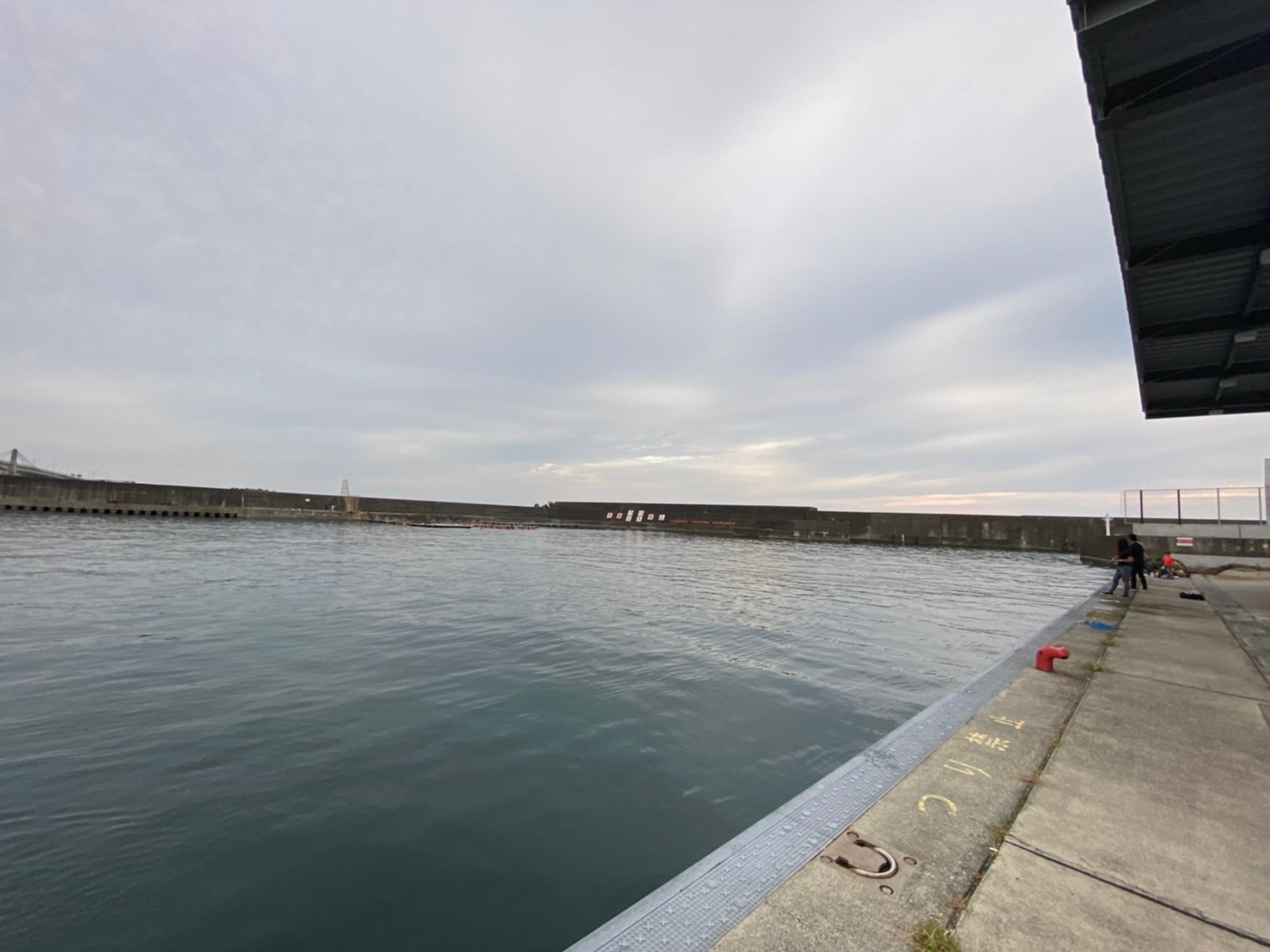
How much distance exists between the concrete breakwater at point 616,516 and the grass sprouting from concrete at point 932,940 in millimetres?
34848

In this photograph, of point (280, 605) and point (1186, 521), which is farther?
point (1186, 521)

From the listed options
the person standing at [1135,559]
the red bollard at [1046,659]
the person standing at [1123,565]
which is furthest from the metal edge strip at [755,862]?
the person standing at [1123,565]

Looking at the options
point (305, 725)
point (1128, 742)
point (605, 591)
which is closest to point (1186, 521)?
point (605, 591)

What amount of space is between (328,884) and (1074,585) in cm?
2229

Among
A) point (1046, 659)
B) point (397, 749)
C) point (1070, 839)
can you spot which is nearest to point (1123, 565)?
point (1046, 659)

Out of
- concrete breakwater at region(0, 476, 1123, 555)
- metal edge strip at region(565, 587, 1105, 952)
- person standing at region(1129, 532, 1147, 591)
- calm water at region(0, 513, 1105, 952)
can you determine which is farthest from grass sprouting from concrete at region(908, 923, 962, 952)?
concrete breakwater at region(0, 476, 1123, 555)

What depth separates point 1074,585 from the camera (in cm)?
1778

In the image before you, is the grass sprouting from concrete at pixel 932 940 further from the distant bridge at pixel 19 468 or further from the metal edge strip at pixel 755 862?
the distant bridge at pixel 19 468

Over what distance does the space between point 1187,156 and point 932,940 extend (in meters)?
9.00

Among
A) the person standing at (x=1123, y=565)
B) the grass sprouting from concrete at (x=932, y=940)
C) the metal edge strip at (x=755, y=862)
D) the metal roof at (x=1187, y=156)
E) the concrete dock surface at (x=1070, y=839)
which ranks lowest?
the metal edge strip at (x=755, y=862)

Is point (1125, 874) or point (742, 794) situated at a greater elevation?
point (1125, 874)

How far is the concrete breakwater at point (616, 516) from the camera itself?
133 feet

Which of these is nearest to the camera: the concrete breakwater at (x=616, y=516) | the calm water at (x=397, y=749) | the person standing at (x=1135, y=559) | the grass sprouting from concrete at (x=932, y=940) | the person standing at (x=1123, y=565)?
the grass sprouting from concrete at (x=932, y=940)

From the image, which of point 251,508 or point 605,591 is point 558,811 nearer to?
point 605,591
